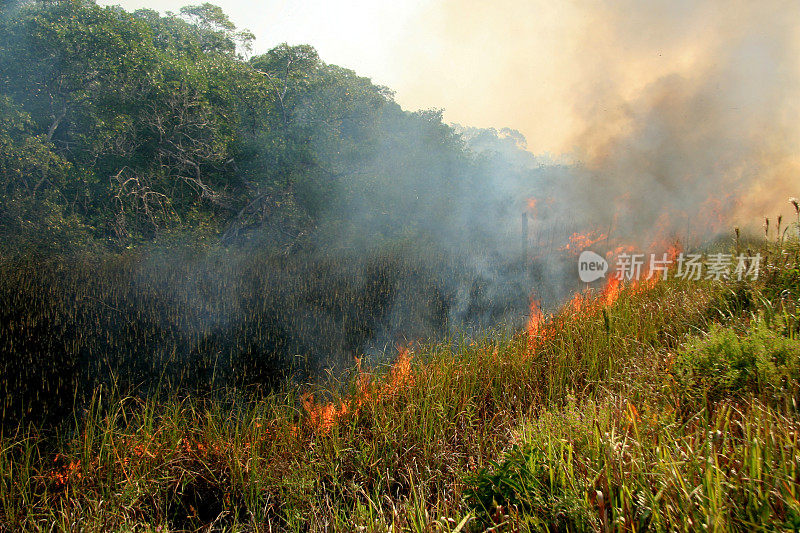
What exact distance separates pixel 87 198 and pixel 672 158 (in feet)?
50.8

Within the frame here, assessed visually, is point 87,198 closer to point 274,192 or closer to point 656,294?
point 274,192

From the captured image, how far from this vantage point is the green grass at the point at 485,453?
6.14 feet

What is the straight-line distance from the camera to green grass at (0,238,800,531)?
1.87m

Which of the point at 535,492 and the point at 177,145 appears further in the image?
the point at 177,145

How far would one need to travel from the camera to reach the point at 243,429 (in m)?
3.37

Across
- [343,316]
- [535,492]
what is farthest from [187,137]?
[535,492]

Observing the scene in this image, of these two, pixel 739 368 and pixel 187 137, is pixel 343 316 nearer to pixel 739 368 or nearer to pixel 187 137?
pixel 739 368

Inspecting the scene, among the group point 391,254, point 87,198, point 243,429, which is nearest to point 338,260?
point 391,254

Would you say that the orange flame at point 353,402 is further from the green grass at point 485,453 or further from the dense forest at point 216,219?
the dense forest at point 216,219

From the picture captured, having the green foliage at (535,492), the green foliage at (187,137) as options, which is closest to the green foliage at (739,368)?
the green foliage at (535,492)

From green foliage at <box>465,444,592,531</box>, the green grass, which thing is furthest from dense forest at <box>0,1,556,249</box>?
green foliage at <box>465,444,592,531</box>

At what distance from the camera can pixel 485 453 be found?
9.93ft

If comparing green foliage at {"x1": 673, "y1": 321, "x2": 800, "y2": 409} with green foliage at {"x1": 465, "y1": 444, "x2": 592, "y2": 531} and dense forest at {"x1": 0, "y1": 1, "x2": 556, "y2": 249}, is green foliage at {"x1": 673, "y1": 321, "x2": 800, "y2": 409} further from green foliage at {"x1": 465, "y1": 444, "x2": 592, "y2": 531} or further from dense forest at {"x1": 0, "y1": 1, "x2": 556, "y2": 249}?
dense forest at {"x1": 0, "y1": 1, "x2": 556, "y2": 249}

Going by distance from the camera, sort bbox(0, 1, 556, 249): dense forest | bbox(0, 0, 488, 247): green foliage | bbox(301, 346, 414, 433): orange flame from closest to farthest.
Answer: bbox(301, 346, 414, 433): orange flame → bbox(0, 1, 556, 249): dense forest → bbox(0, 0, 488, 247): green foliage
